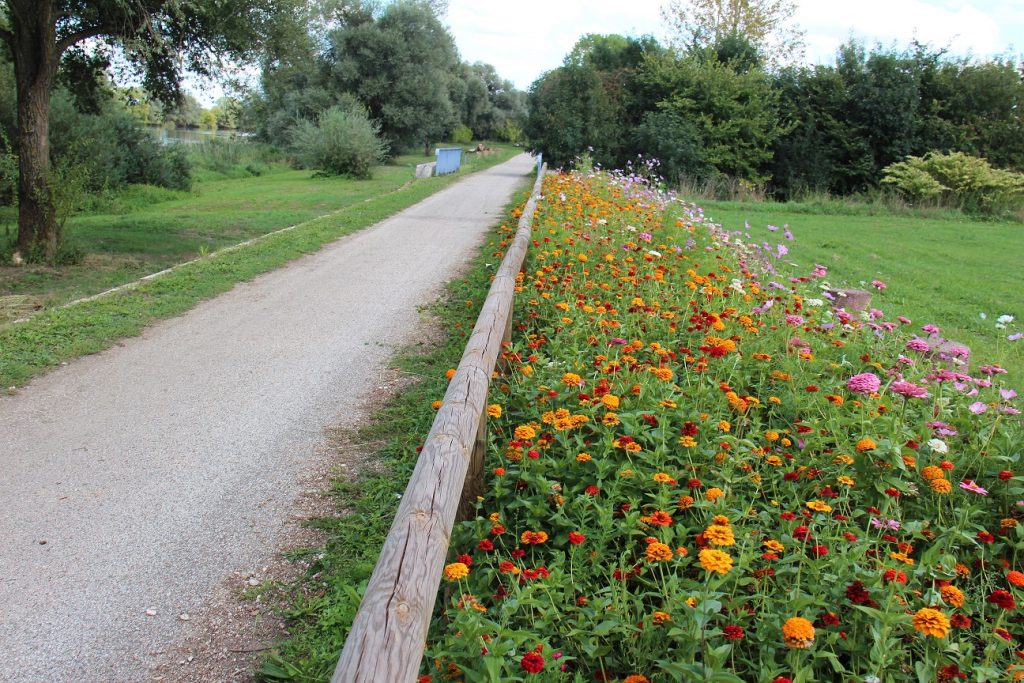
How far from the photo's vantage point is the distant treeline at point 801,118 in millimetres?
23781

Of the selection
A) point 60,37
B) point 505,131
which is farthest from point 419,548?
point 505,131

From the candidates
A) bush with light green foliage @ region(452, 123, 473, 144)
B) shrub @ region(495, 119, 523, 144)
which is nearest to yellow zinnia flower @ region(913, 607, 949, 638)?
bush with light green foliage @ region(452, 123, 473, 144)

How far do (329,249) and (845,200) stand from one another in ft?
55.1

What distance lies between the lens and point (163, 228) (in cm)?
1309

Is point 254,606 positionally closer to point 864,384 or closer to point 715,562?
point 715,562

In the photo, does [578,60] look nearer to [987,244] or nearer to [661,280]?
[987,244]

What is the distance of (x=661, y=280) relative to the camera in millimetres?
5246

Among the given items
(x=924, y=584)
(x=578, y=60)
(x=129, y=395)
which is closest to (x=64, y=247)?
(x=129, y=395)

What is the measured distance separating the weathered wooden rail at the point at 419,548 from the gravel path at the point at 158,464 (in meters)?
1.10

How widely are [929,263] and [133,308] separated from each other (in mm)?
11347

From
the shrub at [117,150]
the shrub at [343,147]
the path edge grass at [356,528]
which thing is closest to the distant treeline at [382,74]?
the shrub at [343,147]

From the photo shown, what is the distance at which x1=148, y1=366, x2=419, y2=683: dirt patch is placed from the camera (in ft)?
8.34

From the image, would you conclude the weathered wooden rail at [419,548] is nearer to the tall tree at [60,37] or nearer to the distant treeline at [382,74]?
the tall tree at [60,37]

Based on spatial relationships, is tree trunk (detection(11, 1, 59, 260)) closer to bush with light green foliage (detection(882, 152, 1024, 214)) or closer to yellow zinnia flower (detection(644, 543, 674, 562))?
yellow zinnia flower (detection(644, 543, 674, 562))
